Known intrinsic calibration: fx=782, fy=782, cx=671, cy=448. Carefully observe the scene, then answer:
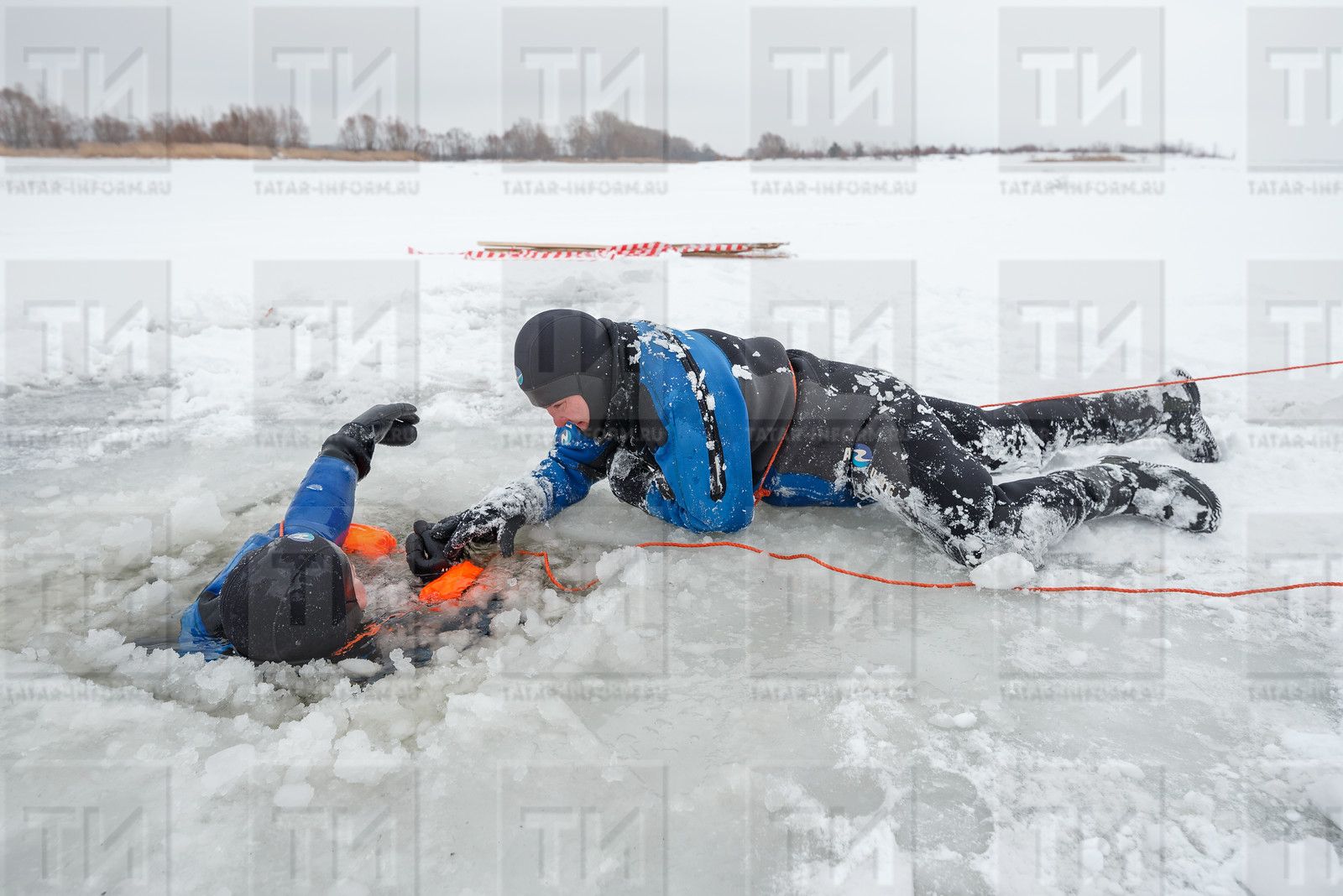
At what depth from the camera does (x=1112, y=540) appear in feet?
9.47

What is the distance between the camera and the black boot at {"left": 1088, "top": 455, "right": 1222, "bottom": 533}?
2.91m

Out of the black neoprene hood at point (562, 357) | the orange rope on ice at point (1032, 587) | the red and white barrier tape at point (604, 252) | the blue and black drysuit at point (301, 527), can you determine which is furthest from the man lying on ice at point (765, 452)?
the red and white barrier tape at point (604, 252)

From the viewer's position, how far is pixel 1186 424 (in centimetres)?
352

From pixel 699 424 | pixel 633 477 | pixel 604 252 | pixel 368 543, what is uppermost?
pixel 604 252

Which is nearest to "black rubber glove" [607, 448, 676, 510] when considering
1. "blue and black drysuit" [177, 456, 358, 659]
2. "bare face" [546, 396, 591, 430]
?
"bare face" [546, 396, 591, 430]

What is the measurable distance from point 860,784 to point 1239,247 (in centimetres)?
1036

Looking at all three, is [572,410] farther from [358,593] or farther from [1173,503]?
[1173,503]

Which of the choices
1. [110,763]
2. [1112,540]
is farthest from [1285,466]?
[110,763]

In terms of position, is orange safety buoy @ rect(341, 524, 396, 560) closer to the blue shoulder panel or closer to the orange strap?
the blue shoulder panel

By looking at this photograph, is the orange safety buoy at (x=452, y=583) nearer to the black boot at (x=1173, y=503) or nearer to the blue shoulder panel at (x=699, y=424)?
the blue shoulder panel at (x=699, y=424)

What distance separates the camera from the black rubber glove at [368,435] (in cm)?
288

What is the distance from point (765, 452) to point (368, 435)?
1488 millimetres

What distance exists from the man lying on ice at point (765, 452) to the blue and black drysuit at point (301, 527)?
0.93 feet

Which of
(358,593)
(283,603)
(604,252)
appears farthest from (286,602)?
(604,252)
